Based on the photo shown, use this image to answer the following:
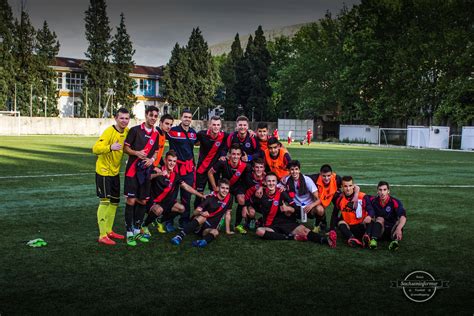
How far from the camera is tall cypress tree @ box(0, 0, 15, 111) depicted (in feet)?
191

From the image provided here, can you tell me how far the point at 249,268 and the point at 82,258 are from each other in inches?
81.4

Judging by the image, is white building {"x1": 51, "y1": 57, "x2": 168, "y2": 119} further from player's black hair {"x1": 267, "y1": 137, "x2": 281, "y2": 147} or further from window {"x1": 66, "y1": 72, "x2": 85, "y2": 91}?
player's black hair {"x1": 267, "y1": 137, "x2": 281, "y2": 147}

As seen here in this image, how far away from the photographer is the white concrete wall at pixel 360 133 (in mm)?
51469

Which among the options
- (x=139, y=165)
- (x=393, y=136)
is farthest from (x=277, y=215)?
(x=393, y=136)

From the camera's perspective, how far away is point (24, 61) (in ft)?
204

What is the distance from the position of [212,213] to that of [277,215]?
1030 mm

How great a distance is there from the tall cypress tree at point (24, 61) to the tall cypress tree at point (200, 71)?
21988 millimetres

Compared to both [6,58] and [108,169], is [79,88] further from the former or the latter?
[108,169]

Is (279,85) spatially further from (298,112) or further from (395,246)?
(395,246)

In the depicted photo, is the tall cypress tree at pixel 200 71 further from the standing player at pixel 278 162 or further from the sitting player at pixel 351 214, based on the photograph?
the sitting player at pixel 351 214

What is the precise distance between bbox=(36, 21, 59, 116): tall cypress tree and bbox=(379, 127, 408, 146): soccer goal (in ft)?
134

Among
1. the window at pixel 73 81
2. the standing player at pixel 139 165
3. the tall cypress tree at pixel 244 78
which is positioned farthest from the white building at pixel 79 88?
the standing player at pixel 139 165

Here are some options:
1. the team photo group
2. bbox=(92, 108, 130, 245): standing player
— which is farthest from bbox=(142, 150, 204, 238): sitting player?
bbox=(92, 108, 130, 245): standing player

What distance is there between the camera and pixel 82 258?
605cm
